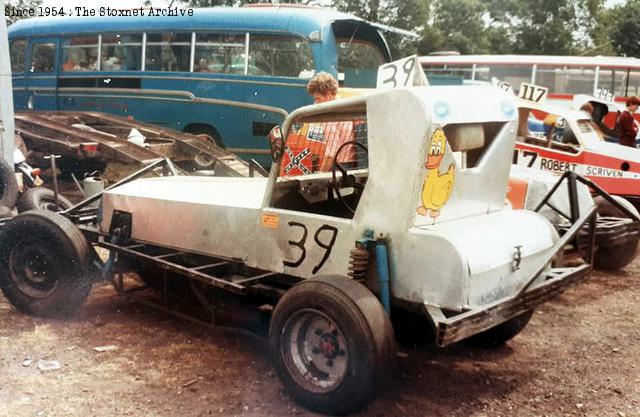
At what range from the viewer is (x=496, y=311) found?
338cm

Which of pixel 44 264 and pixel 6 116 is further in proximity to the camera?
pixel 6 116

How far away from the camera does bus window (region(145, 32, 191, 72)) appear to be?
1188cm

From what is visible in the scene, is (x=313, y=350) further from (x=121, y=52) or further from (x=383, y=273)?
(x=121, y=52)

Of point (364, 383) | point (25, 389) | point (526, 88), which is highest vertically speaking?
point (526, 88)

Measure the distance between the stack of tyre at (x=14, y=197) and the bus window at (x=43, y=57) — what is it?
22.6 feet

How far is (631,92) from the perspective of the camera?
19250 mm

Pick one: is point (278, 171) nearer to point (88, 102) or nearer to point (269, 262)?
point (269, 262)

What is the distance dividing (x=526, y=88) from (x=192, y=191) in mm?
6067

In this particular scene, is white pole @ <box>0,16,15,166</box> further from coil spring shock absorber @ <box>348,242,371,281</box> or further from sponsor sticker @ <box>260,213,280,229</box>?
coil spring shock absorber @ <box>348,242,371,281</box>

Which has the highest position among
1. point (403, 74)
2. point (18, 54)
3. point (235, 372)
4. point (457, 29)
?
point (457, 29)

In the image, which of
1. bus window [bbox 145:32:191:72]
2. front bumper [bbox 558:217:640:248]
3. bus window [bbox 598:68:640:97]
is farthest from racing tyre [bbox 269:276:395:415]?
bus window [bbox 598:68:640:97]

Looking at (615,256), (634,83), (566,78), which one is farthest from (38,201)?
(634,83)

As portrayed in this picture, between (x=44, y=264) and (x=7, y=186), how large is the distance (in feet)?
8.80

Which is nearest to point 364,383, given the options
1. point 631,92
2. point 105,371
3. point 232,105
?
point 105,371
